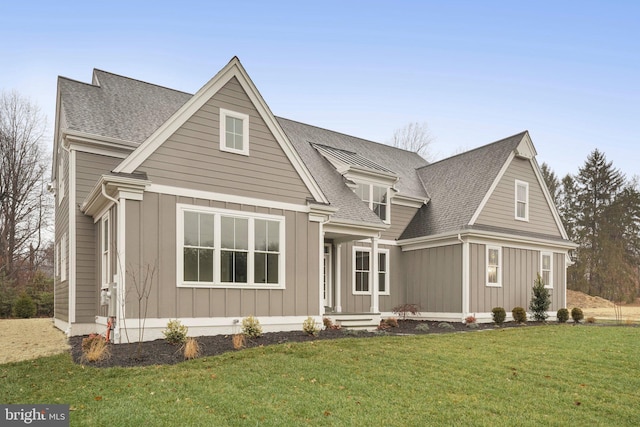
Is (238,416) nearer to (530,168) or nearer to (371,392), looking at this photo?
(371,392)

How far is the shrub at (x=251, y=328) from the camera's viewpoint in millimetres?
10516

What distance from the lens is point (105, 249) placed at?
11797 mm

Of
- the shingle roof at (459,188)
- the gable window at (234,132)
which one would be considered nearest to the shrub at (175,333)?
the gable window at (234,132)

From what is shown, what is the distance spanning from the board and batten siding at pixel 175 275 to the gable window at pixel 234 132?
1424 millimetres

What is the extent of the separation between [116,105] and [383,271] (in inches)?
434

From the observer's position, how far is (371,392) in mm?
6516

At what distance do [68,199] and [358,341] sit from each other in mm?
9172

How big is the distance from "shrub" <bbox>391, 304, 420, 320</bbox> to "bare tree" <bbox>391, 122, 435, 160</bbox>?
887 inches

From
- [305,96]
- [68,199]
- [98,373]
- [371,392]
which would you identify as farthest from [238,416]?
[305,96]

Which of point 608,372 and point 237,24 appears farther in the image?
point 237,24

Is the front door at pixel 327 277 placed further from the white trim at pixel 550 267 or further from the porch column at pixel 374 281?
the white trim at pixel 550 267

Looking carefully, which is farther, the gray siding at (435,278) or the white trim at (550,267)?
the white trim at (550,267)

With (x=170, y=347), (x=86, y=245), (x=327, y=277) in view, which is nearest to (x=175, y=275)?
(x=170, y=347)

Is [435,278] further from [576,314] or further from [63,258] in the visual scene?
[63,258]
